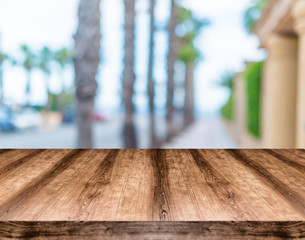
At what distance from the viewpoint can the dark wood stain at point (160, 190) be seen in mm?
1511

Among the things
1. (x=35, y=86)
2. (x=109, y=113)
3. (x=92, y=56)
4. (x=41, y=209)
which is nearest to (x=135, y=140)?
(x=92, y=56)

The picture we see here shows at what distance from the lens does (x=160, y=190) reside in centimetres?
184

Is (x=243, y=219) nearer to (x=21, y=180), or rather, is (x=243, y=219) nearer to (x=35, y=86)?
(x=21, y=180)

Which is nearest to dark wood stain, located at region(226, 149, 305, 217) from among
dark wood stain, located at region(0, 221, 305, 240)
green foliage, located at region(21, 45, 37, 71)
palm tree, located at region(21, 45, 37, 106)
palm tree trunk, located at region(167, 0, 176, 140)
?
dark wood stain, located at region(0, 221, 305, 240)

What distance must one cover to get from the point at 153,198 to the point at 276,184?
2.34ft

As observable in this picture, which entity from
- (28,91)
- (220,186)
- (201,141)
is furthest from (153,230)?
(28,91)

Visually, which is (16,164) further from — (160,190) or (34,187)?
(160,190)

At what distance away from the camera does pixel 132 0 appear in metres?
8.76

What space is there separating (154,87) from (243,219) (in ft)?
35.7

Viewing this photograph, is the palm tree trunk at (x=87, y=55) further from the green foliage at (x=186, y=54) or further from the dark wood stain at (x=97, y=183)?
the green foliage at (x=186, y=54)

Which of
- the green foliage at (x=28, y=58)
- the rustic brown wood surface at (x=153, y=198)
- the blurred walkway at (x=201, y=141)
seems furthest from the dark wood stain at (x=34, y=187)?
the green foliage at (x=28, y=58)

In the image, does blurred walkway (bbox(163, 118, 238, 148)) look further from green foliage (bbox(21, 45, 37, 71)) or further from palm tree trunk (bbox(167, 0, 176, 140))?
green foliage (bbox(21, 45, 37, 71))

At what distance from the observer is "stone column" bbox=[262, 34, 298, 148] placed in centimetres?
703

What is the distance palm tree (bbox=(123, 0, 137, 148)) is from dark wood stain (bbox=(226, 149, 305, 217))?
19.9 ft
